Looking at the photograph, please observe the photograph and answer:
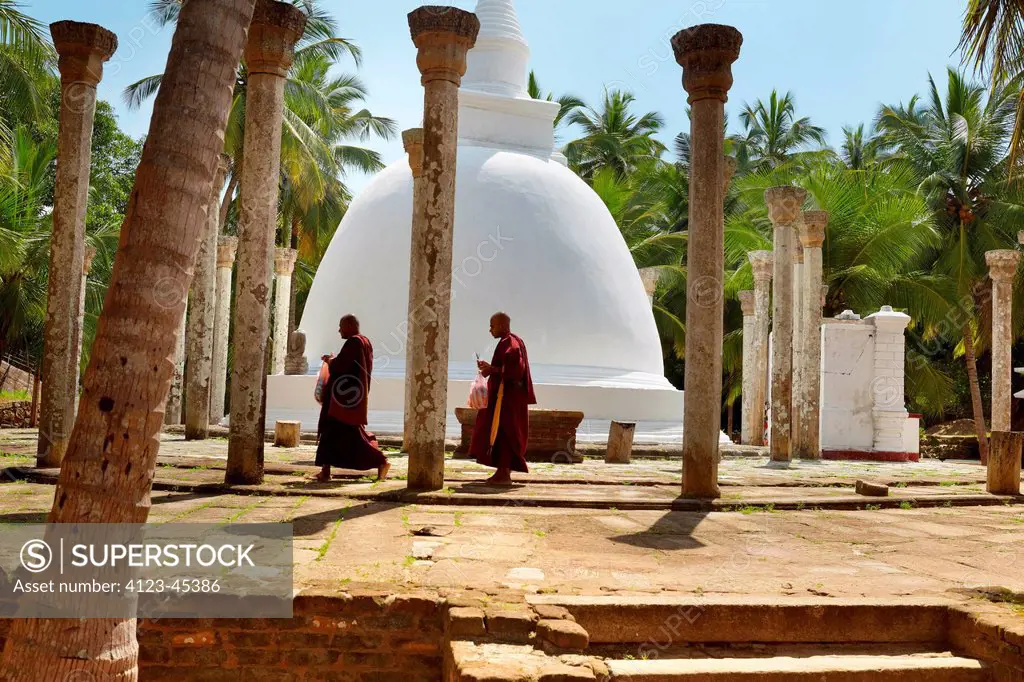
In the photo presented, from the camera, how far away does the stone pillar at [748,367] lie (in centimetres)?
1678

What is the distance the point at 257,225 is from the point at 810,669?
5256mm

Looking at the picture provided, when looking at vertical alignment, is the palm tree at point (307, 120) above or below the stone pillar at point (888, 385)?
above

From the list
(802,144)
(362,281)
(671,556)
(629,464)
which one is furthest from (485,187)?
(802,144)

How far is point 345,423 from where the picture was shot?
25.2ft

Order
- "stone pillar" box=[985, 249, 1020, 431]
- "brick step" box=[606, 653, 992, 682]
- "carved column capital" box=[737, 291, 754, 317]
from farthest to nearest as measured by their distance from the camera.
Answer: "carved column capital" box=[737, 291, 754, 317] → "stone pillar" box=[985, 249, 1020, 431] → "brick step" box=[606, 653, 992, 682]

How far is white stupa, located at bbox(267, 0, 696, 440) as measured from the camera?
14.0 m

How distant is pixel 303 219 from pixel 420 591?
23338mm

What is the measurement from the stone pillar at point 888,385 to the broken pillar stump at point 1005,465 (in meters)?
6.03

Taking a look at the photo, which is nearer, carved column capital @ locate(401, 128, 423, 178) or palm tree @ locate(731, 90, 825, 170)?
carved column capital @ locate(401, 128, 423, 178)

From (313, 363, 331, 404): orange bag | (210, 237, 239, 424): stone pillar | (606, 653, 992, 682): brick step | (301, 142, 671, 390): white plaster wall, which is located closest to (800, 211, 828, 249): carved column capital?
(301, 142, 671, 390): white plaster wall

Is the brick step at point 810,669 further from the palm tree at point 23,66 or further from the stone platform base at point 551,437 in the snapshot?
the palm tree at point 23,66

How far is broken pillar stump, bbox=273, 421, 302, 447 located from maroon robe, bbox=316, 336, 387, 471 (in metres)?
4.41

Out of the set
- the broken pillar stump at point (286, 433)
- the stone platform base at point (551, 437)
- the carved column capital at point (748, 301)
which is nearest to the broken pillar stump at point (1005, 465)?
the stone platform base at point (551, 437)

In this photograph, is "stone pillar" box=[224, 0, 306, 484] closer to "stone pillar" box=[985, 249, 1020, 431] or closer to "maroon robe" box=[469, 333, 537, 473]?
"maroon robe" box=[469, 333, 537, 473]
